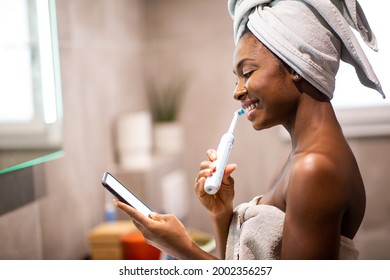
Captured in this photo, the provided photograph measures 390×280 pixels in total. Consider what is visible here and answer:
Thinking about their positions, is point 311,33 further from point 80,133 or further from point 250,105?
point 80,133

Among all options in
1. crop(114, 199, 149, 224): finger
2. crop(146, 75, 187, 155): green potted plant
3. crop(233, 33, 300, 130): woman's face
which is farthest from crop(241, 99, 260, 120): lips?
crop(146, 75, 187, 155): green potted plant

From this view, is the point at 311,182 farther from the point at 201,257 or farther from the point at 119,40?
the point at 119,40

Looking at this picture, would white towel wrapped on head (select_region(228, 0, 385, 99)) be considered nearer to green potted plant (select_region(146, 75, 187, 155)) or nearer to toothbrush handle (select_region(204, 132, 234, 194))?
toothbrush handle (select_region(204, 132, 234, 194))

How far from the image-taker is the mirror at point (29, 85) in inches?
41.4

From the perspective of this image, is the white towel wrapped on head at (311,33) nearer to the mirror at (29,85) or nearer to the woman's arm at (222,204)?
the woman's arm at (222,204)

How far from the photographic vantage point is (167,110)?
6.21 feet

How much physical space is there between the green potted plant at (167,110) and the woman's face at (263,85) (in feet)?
3.47

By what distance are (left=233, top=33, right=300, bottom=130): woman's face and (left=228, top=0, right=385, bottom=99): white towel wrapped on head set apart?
0.02 metres

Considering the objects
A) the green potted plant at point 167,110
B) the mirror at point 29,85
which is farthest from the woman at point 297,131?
the green potted plant at point 167,110

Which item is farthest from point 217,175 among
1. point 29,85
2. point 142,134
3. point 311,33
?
point 142,134

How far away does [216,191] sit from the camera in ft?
2.64

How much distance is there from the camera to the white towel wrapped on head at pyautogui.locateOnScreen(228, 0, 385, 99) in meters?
0.73

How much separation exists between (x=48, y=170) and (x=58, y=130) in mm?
103
